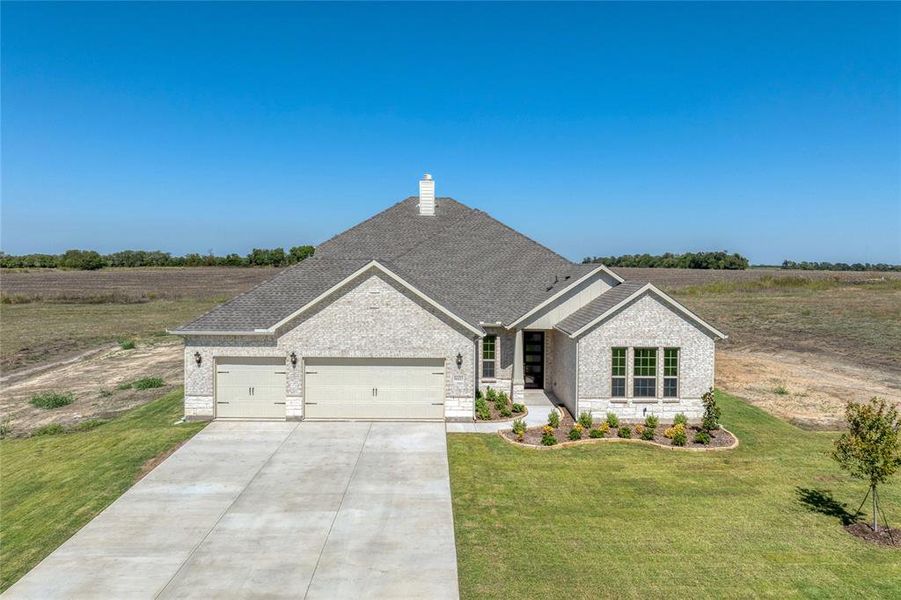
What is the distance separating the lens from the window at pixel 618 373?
1728cm

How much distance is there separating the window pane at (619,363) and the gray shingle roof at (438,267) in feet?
12.8

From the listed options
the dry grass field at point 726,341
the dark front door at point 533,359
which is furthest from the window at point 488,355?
the dry grass field at point 726,341

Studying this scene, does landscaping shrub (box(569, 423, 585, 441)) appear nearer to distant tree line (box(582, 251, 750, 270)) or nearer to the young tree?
the young tree

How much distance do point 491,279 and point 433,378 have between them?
6580 millimetres

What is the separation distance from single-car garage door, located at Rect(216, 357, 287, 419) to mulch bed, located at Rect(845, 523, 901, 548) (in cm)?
1494

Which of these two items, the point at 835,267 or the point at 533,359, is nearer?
the point at 533,359

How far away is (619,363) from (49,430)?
18.6m

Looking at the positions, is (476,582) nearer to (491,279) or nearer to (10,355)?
(491,279)

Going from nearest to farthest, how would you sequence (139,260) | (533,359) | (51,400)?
(51,400)
(533,359)
(139,260)

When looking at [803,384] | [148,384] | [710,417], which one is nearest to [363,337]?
[710,417]

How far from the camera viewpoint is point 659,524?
1070cm

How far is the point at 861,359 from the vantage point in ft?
99.3

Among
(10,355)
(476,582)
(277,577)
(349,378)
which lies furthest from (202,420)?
(10,355)

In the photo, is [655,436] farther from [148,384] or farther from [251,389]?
[148,384]
